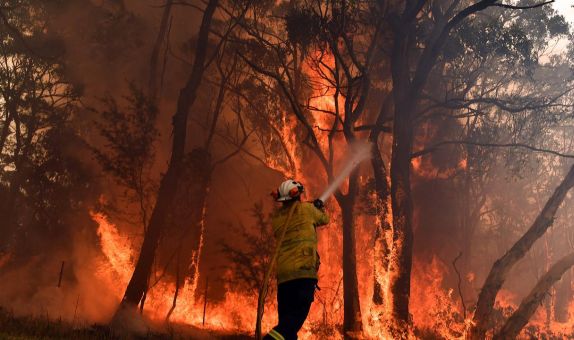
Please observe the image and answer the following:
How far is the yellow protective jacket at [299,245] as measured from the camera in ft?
18.6

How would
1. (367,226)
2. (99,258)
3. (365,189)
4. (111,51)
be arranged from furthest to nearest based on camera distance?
(367,226) < (111,51) < (99,258) < (365,189)

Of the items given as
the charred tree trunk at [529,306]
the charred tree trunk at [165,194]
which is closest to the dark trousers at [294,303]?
the charred tree trunk at [529,306]

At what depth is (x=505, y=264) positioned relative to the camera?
13289 mm

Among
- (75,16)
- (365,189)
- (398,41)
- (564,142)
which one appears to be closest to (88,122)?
(75,16)

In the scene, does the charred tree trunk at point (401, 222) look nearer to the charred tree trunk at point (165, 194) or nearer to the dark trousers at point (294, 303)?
the charred tree trunk at point (165, 194)

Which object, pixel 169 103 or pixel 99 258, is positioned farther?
pixel 169 103

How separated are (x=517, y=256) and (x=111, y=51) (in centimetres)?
1860

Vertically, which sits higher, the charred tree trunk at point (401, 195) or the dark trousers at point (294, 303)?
the charred tree trunk at point (401, 195)

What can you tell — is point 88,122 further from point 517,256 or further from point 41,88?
point 517,256

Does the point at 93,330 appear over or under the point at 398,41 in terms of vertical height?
under

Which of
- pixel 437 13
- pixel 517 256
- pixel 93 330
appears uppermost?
pixel 437 13

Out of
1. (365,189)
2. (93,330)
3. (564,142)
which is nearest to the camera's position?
(93,330)

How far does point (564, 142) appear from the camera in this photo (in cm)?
3253

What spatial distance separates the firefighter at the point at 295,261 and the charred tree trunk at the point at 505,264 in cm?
887
